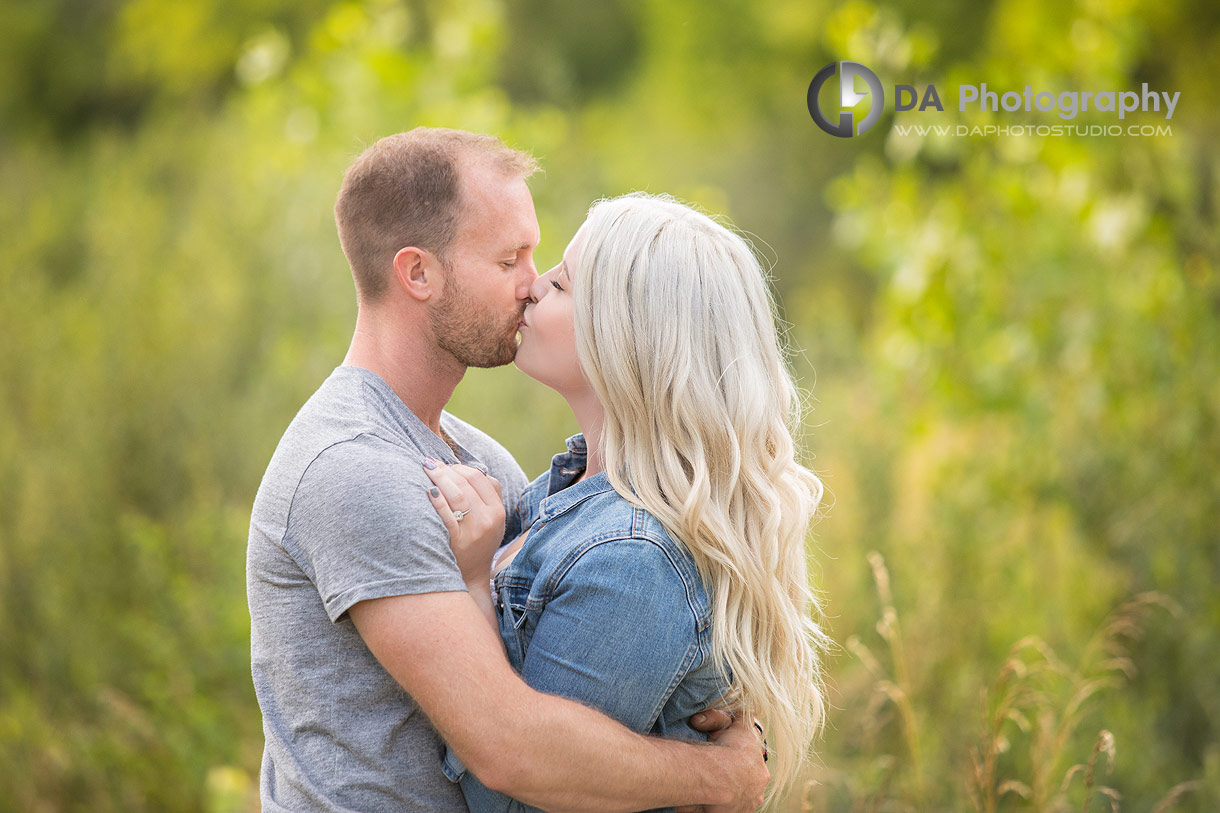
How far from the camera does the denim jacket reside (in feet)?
5.74

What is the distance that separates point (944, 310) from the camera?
5094mm

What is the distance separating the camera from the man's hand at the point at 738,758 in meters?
1.98

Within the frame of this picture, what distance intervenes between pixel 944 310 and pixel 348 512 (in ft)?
13.1

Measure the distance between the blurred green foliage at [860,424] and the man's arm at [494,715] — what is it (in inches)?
33.5

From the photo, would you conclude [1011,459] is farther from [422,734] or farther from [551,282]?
[422,734]

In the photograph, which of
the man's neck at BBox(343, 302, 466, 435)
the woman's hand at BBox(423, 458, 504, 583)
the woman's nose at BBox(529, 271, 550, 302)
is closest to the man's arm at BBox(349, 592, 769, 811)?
the woman's hand at BBox(423, 458, 504, 583)

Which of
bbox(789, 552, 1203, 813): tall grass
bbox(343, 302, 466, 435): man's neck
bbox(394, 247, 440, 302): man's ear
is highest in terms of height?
bbox(394, 247, 440, 302): man's ear

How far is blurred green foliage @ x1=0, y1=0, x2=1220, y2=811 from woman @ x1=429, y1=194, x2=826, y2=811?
2.27 ft

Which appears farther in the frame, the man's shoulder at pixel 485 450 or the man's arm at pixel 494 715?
the man's shoulder at pixel 485 450

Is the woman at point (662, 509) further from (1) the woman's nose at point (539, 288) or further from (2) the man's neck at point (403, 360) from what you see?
(2) the man's neck at point (403, 360)

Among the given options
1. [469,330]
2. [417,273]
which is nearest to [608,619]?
[469,330]

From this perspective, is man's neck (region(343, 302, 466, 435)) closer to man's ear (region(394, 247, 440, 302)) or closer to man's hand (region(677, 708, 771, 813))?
man's ear (region(394, 247, 440, 302))

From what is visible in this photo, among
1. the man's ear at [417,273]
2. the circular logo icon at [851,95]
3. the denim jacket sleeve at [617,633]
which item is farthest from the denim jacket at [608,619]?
the circular logo icon at [851,95]

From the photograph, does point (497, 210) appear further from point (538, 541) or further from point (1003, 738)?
point (1003, 738)
